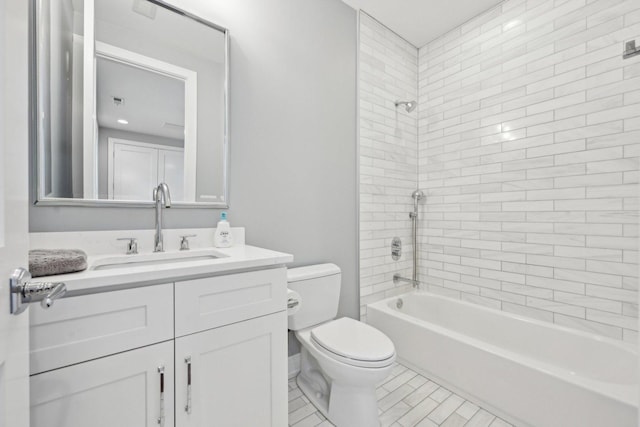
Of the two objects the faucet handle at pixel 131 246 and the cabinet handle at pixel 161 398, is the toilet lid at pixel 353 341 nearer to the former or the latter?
the cabinet handle at pixel 161 398

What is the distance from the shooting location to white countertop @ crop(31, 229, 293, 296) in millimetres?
777

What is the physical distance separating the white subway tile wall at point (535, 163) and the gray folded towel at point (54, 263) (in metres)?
1.75

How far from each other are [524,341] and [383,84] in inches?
86.4

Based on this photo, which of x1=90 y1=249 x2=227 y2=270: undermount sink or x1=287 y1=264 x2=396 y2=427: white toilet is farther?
x1=287 y1=264 x2=396 y2=427: white toilet

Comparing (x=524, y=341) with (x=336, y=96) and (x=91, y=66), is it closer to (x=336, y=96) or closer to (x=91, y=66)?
(x=336, y=96)

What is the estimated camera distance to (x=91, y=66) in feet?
Result: 4.00

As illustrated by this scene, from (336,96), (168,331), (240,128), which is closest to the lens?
(168,331)

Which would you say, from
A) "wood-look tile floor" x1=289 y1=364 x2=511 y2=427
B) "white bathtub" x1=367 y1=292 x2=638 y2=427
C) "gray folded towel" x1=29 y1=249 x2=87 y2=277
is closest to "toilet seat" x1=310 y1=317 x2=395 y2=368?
"wood-look tile floor" x1=289 y1=364 x2=511 y2=427

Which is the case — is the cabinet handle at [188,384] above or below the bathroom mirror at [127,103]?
below

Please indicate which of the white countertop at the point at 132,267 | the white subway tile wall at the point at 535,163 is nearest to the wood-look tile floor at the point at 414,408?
the white subway tile wall at the point at 535,163

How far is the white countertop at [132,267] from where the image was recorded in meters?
0.78

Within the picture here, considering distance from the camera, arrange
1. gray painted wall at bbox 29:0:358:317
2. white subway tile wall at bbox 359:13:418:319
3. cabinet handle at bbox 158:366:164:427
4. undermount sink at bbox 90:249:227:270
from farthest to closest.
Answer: white subway tile wall at bbox 359:13:418:319 < gray painted wall at bbox 29:0:358:317 < undermount sink at bbox 90:249:227:270 < cabinet handle at bbox 158:366:164:427

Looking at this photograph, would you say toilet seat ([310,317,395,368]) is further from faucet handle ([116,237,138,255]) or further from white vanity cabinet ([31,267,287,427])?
faucet handle ([116,237,138,255])

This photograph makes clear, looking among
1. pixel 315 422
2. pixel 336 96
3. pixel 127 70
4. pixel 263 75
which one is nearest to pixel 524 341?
pixel 315 422
